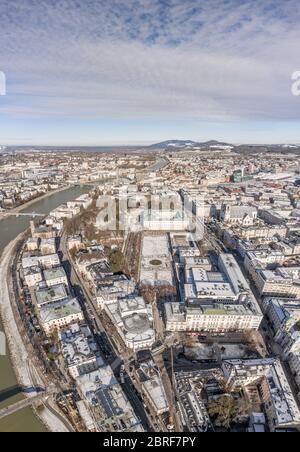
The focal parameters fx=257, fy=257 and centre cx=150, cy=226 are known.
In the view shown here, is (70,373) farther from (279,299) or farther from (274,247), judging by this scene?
(274,247)

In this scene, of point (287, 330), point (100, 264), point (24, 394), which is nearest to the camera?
point (24, 394)

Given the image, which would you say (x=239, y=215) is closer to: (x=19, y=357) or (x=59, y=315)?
(x=59, y=315)

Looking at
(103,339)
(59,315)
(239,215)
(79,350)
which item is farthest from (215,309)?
(239,215)

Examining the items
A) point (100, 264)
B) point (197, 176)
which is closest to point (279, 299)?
point (100, 264)

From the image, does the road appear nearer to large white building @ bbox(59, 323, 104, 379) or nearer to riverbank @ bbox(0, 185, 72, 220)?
large white building @ bbox(59, 323, 104, 379)

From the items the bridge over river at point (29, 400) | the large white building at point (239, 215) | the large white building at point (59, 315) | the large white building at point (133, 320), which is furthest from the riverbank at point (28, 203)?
the large white building at point (239, 215)

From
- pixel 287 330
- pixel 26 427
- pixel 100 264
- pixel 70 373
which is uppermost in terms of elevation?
pixel 100 264

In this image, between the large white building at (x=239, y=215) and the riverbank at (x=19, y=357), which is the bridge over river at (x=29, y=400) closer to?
the riverbank at (x=19, y=357)
